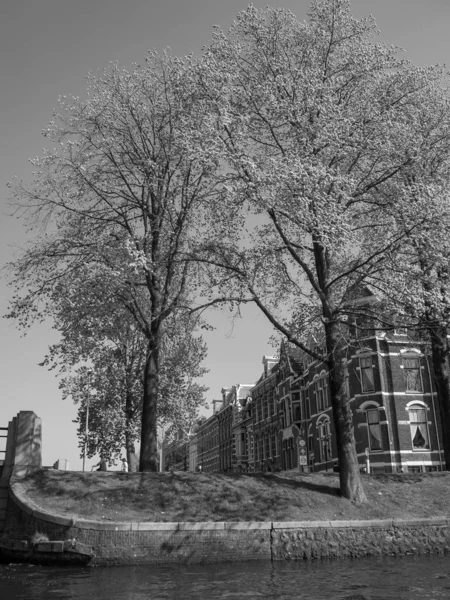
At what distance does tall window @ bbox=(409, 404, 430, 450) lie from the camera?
1638 inches

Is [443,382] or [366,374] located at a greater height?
[366,374]

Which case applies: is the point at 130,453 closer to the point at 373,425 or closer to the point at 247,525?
the point at 373,425

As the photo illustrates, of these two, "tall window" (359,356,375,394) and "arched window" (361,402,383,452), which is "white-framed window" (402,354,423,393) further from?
"arched window" (361,402,383,452)

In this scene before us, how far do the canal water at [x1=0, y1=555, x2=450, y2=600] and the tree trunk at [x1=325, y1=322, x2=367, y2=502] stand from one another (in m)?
3.10

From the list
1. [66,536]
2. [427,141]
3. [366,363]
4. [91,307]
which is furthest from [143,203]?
[366,363]

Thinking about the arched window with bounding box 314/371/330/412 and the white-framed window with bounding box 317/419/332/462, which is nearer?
the white-framed window with bounding box 317/419/332/462

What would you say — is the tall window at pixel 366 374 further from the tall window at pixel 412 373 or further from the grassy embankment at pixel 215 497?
the grassy embankment at pixel 215 497

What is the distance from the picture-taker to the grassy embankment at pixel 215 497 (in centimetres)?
1672

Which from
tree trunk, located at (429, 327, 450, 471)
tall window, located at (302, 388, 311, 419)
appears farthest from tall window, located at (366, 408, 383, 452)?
tree trunk, located at (429, 327, 450, 471)

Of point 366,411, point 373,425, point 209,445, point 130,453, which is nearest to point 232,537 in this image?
point 130,453

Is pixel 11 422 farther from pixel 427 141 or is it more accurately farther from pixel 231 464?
pixel 231 464

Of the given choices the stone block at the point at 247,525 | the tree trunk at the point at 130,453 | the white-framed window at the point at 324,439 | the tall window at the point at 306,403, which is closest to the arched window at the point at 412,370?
the white-framed window at the point at 324,439

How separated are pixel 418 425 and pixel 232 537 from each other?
2970 cm

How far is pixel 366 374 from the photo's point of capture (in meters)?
43.6
